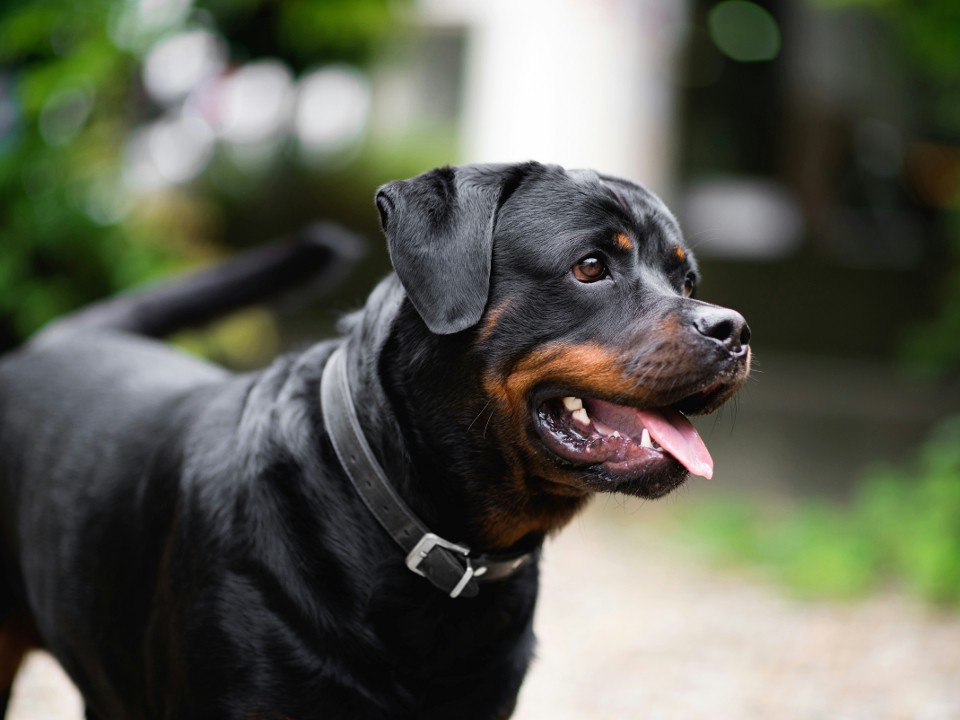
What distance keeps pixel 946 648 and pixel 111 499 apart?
13.4 ft

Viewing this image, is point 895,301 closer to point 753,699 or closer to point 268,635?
point 753,699

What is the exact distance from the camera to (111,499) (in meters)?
2.84

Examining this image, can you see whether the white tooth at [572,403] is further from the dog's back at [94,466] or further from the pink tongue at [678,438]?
the dog's back at [94,466]

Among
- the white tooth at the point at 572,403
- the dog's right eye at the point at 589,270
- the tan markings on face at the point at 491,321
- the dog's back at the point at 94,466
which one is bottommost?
the dog's back at the point at 94,466

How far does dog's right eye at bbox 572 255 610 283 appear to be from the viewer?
97.0 inches

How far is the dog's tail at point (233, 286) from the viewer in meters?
3.73

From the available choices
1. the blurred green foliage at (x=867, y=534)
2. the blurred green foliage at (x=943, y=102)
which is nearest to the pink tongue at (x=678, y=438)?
the blurred green foliage at (x=867, y=534)

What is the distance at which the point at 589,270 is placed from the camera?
248 centimetres

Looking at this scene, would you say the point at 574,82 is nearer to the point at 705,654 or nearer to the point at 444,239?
the point at 705,654

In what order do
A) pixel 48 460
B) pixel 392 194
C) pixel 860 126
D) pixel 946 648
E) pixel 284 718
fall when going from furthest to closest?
pixel 860 126, pixel 946 648, pixel 48 460, pixel 392 194, pixel 284 718

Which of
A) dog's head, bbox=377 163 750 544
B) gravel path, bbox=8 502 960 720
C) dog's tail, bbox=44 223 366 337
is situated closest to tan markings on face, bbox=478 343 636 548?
dog's head, bbox=377 163 750 544

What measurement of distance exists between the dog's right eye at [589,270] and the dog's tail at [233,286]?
141 centimetres

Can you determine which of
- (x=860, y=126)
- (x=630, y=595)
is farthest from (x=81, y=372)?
(x=860, y=126)

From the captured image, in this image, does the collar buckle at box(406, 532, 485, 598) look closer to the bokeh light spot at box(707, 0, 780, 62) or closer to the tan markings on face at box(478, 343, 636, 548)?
the tan markings on face at box(478, 343, 636, 548)
